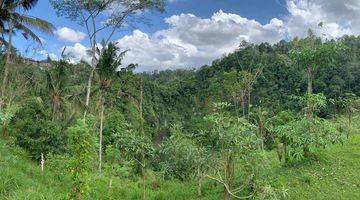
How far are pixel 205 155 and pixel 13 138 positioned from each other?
41.9 ft

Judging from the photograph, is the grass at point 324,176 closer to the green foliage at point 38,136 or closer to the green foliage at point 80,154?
the green foliage at point 80,154

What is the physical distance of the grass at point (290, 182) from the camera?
36.8ft

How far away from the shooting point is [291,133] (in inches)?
475

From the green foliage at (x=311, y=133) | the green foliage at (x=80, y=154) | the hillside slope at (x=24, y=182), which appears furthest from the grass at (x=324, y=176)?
the hillside slope at (x=24, y=182)

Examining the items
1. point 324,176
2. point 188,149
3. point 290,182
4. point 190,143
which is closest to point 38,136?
point 190,143

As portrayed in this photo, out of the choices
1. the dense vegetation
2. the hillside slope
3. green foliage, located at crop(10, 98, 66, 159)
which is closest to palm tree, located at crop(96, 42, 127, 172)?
the dense vegetation

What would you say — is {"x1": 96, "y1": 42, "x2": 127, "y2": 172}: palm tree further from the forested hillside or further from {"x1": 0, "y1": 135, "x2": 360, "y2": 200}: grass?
{"x1": 0, "y1": 135, "x2": 360, "y2": 200}: grass

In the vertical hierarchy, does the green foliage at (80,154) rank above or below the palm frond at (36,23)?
below

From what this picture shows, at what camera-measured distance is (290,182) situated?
1169cm

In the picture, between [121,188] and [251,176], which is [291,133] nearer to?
[251,176]

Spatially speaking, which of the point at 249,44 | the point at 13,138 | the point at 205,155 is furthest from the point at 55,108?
the point at 249,44

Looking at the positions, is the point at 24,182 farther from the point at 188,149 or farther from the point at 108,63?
the point at 108,63

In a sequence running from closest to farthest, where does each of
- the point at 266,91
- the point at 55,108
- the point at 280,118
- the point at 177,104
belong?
the point at 280,118
the point at 55,108
the point at 266,91
the point at 177,104

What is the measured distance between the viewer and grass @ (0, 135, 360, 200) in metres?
11.2
